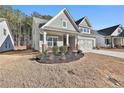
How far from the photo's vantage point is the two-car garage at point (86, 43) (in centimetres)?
2400

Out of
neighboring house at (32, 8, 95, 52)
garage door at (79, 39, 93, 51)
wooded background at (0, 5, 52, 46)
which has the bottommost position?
garage door at (79, 39, 93, 51)

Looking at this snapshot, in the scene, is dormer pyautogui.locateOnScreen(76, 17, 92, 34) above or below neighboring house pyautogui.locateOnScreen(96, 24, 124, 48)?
above

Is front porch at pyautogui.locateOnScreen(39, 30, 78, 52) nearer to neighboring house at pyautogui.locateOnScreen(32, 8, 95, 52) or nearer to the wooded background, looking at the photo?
neighboring house at pyautogui.locateOnScreen(32, 8, 95, 52)

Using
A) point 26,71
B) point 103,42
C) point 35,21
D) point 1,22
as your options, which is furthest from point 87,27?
point 26,71

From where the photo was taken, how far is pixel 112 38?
31.2m

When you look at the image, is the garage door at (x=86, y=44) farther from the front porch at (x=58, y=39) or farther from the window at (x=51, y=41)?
the window at (x=51, y=41)

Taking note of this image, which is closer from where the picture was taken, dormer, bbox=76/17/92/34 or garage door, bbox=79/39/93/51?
garage door, bbox=79/39/93/51

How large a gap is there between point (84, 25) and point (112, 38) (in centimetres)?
902

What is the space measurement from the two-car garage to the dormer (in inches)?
51.2

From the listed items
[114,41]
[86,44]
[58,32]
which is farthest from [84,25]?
[114,41]

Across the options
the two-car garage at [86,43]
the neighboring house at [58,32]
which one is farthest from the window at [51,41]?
the two-car garage at [86,43]

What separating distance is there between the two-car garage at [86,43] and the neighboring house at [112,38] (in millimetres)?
5098

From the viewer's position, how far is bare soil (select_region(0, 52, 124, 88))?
316 inches

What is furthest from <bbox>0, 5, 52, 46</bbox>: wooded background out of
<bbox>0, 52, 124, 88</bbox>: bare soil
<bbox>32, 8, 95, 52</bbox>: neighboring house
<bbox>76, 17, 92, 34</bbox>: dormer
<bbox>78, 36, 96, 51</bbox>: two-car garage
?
<bbox>0, 52, 124, 88</bbox>: bare soil
